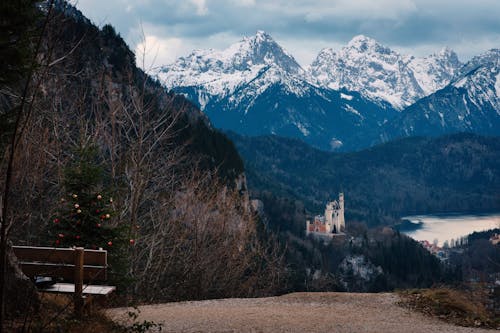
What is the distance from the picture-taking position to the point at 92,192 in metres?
13.5

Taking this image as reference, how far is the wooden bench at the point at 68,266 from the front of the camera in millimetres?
9953

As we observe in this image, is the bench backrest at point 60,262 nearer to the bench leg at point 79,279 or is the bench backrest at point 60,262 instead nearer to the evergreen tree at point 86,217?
the bench leg at point 79,279

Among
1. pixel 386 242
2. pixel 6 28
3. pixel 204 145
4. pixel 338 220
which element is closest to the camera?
pixel 6 28

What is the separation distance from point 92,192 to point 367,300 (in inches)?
331

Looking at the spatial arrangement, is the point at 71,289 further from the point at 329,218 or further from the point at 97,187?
the point at 329,218

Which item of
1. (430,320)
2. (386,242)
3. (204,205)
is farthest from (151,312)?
(386,242)

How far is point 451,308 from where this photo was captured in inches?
591

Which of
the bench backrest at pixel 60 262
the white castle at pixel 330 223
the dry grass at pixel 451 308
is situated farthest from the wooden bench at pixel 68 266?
the white castle at pixel 330 223

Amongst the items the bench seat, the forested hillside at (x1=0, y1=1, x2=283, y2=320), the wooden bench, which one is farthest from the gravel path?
the forested hillside at (x1=0, y1=1, x2=283, y2=320)

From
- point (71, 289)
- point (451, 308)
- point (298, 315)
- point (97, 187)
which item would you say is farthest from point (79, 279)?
point (451, 308)

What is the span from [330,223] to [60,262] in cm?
16129

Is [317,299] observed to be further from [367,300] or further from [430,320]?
[430,320]

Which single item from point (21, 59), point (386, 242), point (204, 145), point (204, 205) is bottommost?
point (386, 242)

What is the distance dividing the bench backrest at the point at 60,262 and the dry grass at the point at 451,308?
8444 mm
